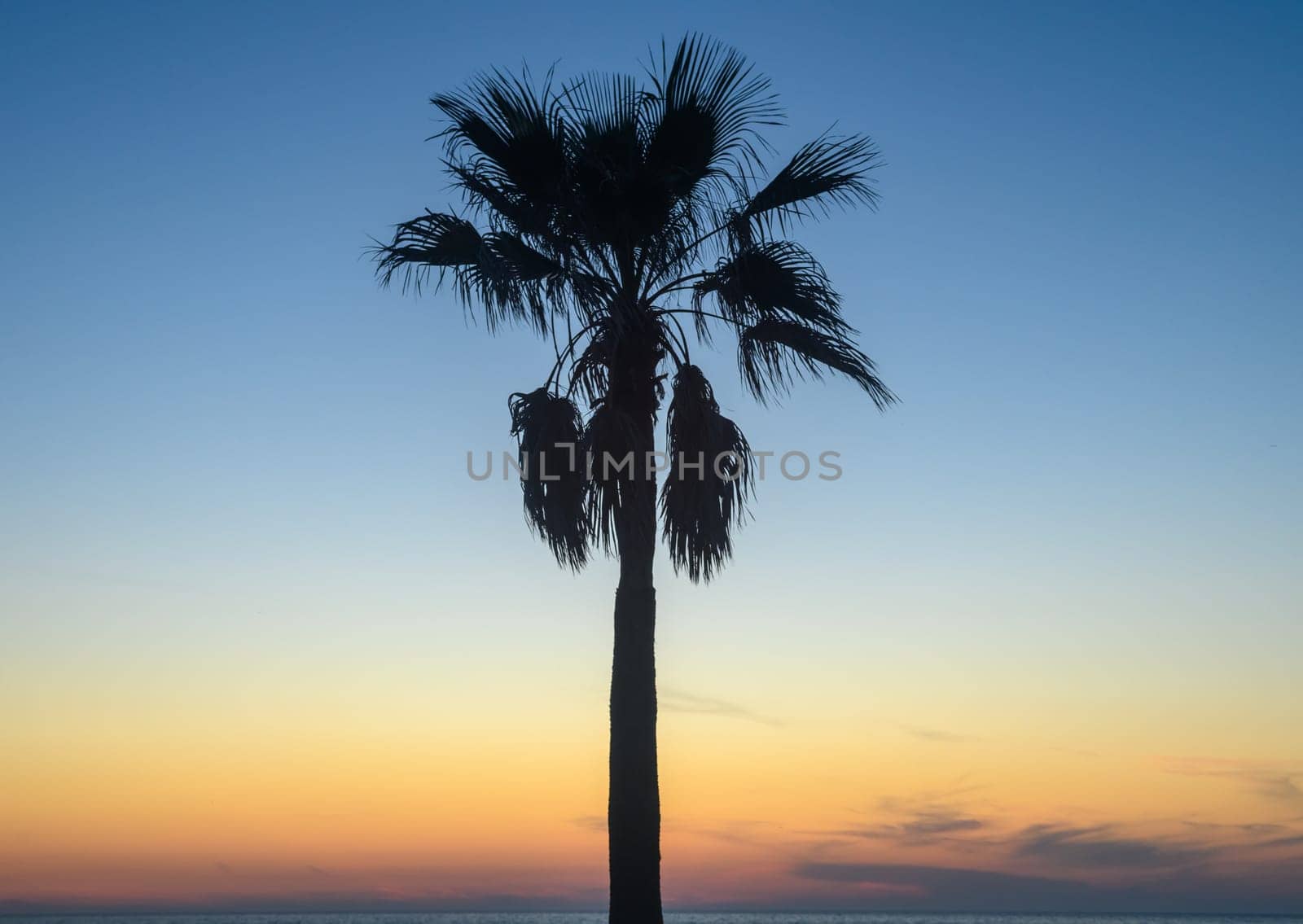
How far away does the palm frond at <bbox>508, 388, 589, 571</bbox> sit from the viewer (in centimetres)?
1340

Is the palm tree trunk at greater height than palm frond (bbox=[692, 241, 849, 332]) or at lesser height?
lesser

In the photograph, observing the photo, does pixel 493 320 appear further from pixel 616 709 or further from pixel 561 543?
pixel 616 709

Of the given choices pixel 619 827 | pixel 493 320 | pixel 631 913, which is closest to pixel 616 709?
pixel 619 827

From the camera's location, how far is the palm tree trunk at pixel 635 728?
12539 mm

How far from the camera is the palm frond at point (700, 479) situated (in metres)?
13.6

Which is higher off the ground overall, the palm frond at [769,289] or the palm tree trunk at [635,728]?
the palm frond at [769,289]

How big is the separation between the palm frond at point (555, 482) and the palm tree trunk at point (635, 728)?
0.49 metres

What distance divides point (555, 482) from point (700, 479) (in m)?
1.55

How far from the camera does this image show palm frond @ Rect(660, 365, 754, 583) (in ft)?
44.8

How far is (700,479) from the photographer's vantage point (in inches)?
540

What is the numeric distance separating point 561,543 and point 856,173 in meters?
5.36

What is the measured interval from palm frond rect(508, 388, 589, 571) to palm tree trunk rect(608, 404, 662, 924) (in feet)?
1.60

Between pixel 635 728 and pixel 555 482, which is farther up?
pixel 555 482

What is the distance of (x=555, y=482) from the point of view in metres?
13.4
